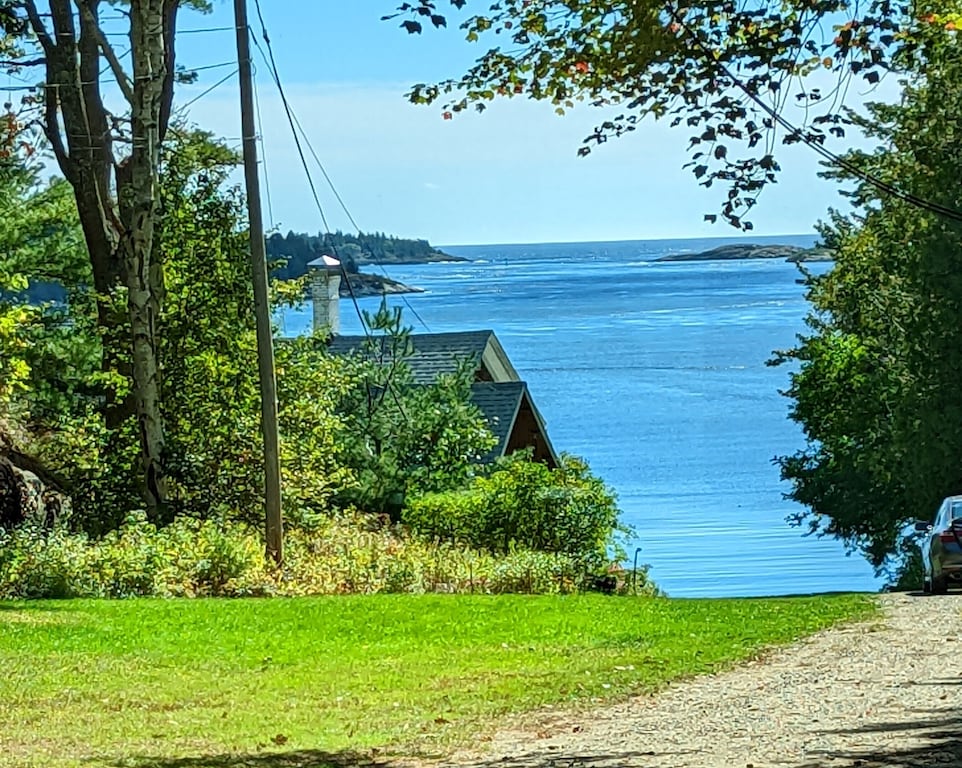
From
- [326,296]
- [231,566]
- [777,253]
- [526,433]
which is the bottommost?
[231,566]

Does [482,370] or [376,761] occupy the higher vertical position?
[482,370]

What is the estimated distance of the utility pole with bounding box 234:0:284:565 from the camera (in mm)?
20141

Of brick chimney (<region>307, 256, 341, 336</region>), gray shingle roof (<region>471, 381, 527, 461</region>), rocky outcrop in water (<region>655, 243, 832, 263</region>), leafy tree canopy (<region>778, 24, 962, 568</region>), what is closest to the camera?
leafy tree canopy (<region>778, 24, 962, 568</region>)

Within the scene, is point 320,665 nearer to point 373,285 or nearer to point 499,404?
point 499,404

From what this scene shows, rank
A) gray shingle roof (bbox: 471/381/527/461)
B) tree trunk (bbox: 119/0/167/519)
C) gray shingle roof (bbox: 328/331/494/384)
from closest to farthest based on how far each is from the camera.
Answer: tree trunk (bbox: 119/0/167/519) → gray shingle roof (bbox: 471/381/527/461) → gray shingle roof (bbox: 328/331/494/384)

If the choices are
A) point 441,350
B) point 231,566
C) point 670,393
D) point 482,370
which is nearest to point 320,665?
point 231,566

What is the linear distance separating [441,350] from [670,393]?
112 ft

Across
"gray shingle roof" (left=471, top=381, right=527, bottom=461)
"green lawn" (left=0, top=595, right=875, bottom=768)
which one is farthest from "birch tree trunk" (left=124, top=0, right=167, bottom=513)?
"gray shingle roof" (left=471, top=381, right=527, bottom=461)

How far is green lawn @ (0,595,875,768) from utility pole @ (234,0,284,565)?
3.23 meters

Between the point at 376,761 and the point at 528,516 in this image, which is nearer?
the point at 376,761

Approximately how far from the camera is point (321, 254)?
38500 mm

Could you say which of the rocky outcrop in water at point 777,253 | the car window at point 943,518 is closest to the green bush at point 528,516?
the car window at point 943,518

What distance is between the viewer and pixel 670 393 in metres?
73.6

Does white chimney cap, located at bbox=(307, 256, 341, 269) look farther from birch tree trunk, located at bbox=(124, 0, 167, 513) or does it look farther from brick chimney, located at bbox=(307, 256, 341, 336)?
birch tree trunk, located at bbox=(124, 0, 167, 513)
